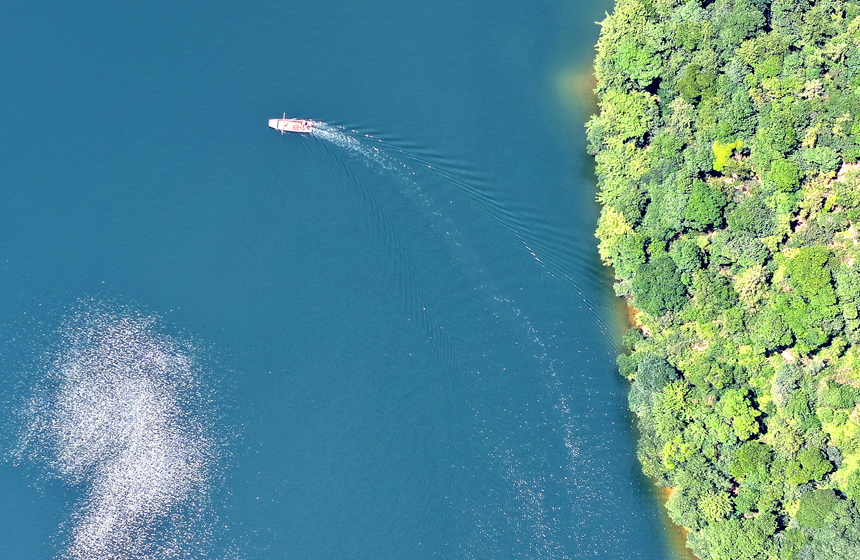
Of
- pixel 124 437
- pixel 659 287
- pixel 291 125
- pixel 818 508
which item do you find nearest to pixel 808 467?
pixel 818 508

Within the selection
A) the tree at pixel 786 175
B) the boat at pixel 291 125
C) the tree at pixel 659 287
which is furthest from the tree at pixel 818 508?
the boat at pixel 291 125

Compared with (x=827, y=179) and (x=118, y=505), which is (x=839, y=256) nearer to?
(x=827, y=179)

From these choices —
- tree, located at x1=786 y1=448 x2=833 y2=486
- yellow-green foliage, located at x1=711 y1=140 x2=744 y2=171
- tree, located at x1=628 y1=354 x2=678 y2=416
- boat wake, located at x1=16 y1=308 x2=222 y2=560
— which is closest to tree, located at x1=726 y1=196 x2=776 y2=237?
yellow-green foliage, located at x1=711 y1=140 x2=744 y2=171

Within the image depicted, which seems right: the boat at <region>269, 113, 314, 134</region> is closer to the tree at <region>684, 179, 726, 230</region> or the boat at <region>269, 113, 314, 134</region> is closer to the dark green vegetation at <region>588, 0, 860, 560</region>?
the dark green vegetation at <region>588, 0, 860, 560</region>

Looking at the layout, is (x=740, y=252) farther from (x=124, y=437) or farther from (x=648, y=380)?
(x=124, y=437)

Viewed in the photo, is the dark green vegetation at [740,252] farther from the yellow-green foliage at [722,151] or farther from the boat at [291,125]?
the boat at [291,125]
